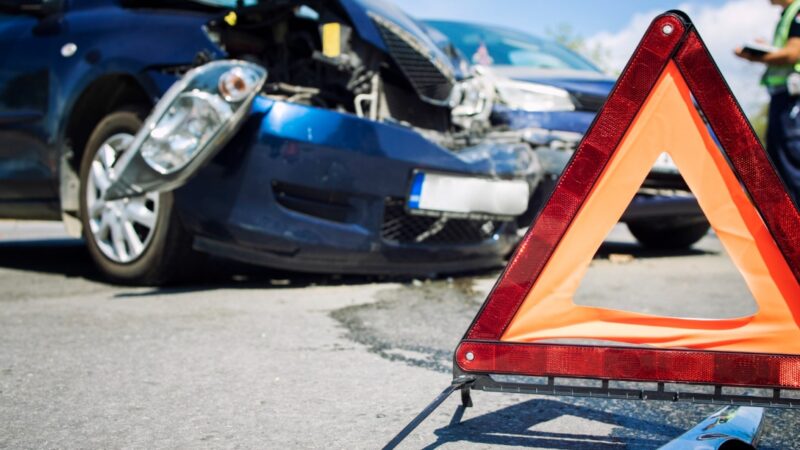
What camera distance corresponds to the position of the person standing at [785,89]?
434cm

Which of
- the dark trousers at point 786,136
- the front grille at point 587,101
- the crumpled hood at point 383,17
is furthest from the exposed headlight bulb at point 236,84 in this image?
the front grille at point 587,101

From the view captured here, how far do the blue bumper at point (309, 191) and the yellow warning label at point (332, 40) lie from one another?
0.52 metres

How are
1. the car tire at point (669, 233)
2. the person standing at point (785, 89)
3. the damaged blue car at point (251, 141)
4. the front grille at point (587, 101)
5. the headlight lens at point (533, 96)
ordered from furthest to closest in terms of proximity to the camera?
the car tire at point (669, 233) → the front grille at point (587, 101) → the headlight lens at point (533, 96) → the person standing at point (785, 89) → the damaged blue car at point (251, 141)

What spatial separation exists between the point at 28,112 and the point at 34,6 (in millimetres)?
573

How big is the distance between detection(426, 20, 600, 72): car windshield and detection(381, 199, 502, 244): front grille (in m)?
2.20

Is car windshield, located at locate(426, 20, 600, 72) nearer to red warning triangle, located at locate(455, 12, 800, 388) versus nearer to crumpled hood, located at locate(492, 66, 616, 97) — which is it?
crumpled hood, located at locate(492, 66, 616, 97)

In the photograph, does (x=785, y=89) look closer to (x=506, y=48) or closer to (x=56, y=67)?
(x=506, y=48)

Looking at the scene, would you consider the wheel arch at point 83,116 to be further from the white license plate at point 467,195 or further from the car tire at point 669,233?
the car tire at point 669,233

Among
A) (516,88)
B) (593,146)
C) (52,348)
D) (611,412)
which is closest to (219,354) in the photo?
(52,348)

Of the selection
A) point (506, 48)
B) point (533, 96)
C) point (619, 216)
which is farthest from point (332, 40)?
point (506, 48)

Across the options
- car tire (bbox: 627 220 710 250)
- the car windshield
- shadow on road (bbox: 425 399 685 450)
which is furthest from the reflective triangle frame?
car tire (bbox: 627 220 710 250)

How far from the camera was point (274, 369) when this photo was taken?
9.13 ft

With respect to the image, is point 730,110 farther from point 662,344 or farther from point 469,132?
point 469,132

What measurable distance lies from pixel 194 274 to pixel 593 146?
2886 millimetres
